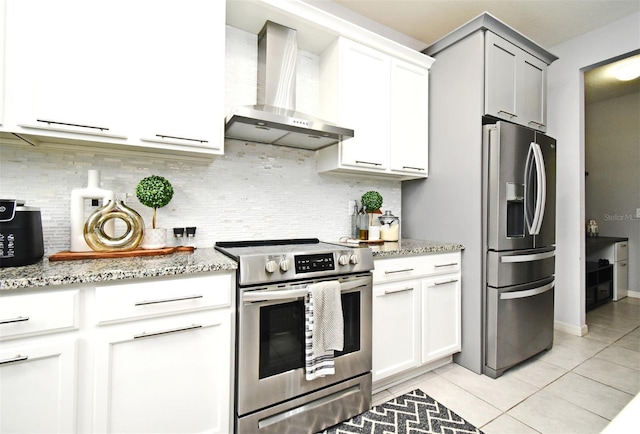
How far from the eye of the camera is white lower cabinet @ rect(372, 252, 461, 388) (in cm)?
196

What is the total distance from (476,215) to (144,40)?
7.74 ft

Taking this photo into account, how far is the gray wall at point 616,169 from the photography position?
4320mm

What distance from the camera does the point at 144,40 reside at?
1.54m

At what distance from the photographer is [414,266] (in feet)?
6.93

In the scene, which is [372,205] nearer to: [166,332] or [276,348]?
[276,348]

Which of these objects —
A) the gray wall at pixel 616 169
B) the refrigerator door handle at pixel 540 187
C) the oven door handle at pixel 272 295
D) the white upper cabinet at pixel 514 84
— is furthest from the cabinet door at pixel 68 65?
the gray wall at pixel 616 169

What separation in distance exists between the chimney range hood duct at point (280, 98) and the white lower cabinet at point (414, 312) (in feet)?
3.04

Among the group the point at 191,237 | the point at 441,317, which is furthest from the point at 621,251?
the point at 191,237

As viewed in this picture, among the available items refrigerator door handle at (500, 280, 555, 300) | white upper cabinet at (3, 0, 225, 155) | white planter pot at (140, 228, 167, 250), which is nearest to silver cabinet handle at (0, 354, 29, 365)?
white planter pot at (140, 228, 167, 250)

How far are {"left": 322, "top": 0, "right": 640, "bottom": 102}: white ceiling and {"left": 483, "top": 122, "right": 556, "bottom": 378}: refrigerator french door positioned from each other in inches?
47.5

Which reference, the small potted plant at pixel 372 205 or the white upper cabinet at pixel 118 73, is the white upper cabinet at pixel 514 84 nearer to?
the small potted plant at pixel 372 205

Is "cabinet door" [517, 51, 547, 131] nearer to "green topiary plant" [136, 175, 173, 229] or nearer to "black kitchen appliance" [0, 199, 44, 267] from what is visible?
"green topiary plant" [136, 175, 173, 229]

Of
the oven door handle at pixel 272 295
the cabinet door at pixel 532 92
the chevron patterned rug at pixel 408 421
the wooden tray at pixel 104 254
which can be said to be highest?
the cabinet door at pixel 532 92

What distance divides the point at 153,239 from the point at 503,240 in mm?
2320
